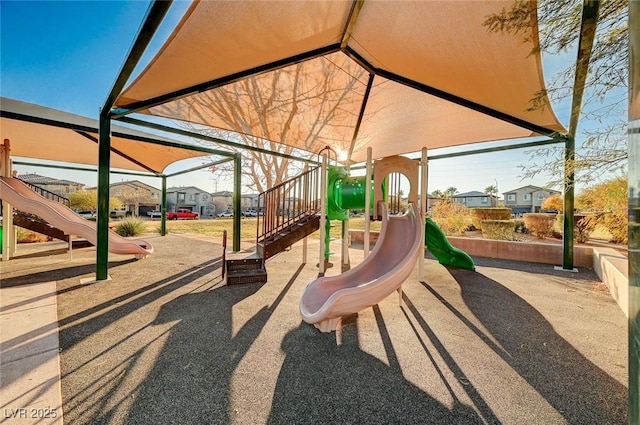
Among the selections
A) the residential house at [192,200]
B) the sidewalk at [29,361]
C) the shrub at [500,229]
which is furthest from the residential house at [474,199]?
the sidewalk at [29,361]

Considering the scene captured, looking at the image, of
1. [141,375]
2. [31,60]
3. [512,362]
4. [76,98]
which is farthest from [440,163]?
[76,98]

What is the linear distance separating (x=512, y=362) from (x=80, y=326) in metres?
4.37

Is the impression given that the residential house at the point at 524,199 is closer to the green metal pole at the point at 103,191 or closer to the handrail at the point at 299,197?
the handrail at the point at 299,197

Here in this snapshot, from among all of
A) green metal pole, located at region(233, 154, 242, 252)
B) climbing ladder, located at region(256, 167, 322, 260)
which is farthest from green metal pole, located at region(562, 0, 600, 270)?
green metal pole, located at region(233, 154, 242, 252)

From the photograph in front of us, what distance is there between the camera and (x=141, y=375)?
1.94m

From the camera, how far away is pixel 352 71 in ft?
16.0

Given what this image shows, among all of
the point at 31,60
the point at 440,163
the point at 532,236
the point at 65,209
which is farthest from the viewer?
the point at 532,236

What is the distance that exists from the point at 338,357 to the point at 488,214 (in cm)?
1046

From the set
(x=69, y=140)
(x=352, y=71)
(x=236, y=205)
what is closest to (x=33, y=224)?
(x=69, y=140)

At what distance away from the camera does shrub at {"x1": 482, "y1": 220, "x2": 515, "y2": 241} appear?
26.5 ft

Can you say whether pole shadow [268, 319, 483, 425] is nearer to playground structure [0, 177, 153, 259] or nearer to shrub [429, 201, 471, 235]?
playground structure [0, 177, 153, 259]

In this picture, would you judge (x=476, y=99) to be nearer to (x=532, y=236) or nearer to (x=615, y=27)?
(x=615, y=27)

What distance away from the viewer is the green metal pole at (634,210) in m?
0.93

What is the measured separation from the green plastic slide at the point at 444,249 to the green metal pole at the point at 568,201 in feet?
6.64
